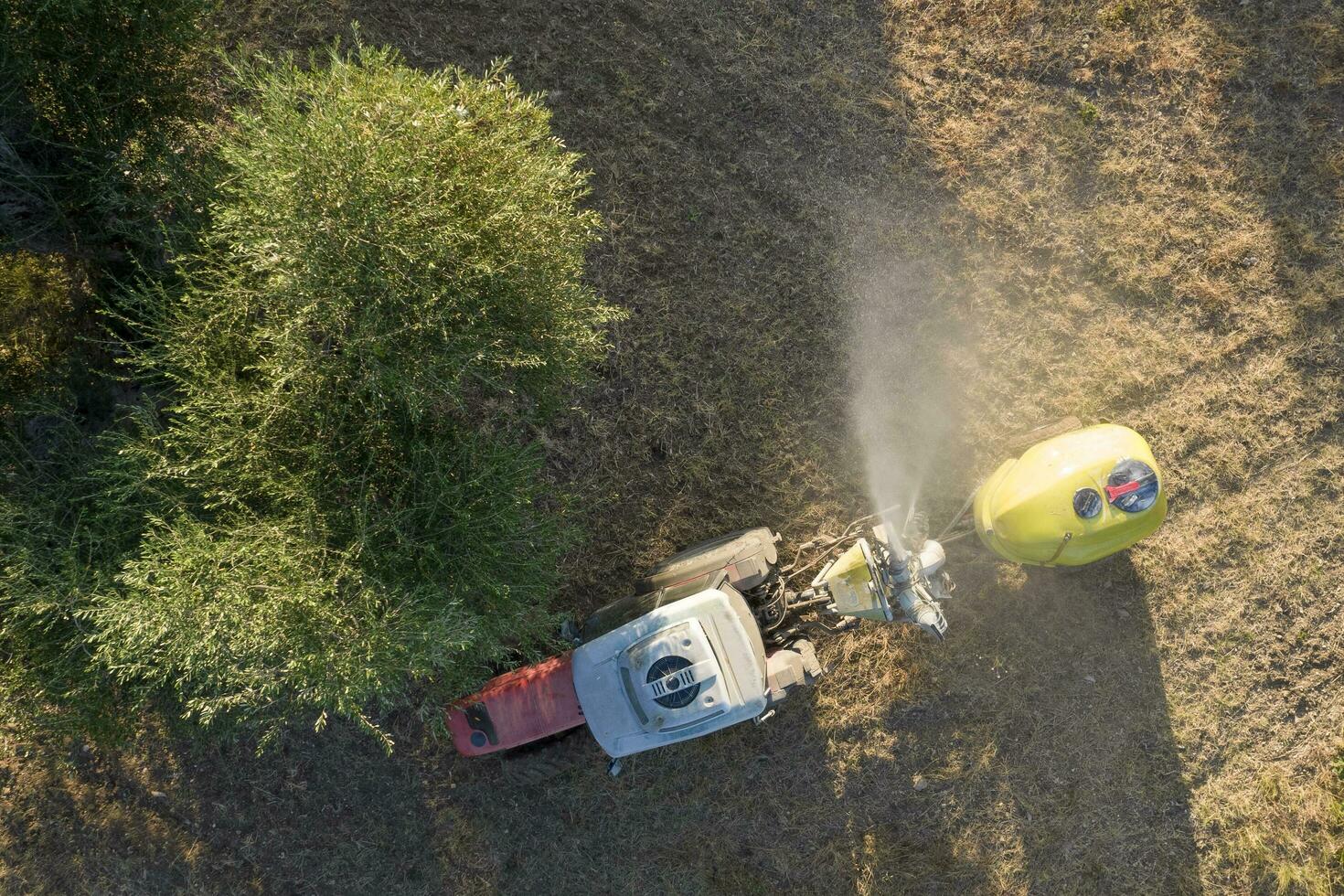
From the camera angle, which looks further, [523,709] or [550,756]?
[550,756]

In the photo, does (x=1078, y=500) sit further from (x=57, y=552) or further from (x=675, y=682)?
(x=57, y=552)

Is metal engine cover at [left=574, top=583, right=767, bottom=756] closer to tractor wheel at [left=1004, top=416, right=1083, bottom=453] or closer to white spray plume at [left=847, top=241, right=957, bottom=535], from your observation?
white spray plume at [left=847, top=241, right=957, bottom=535]

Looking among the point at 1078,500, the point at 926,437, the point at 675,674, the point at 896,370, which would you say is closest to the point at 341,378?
the point at 675,674

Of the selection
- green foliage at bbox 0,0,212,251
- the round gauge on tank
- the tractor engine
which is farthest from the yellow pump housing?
green foliage at bbox 0,0,212,251

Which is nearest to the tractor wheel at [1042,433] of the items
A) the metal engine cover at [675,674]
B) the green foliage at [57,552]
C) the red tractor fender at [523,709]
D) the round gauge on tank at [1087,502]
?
the round gauge on tank at [1087,502]

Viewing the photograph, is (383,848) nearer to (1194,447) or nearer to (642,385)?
(642,385)

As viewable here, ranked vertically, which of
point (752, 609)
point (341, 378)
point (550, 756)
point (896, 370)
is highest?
point (341, 378)

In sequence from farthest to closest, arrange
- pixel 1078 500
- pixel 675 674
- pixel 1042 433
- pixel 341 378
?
pixel 1042 433
pixel 1078 500
pixel 675 674
pixel 341 378
